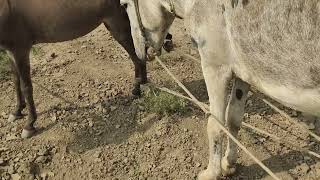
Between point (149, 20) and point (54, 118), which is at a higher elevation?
point (149, 20)

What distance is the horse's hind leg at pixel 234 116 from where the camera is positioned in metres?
3.39

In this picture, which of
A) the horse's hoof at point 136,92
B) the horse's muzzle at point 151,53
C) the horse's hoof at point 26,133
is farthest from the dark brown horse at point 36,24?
the horse's hoof at point 136,92

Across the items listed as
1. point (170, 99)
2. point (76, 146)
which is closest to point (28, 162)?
point (76, 146)

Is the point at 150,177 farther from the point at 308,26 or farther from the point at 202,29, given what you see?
the point at 308,26

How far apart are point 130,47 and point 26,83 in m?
1.11

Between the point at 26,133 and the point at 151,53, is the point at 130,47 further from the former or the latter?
the point at 26,133

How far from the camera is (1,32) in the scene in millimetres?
3877

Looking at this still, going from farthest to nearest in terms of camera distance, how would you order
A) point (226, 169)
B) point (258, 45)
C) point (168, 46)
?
point (168, 46) → point (226, 169) → point (258, 45)

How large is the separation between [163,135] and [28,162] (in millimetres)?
1198

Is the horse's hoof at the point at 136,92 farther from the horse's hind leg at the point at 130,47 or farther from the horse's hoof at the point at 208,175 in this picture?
the horse's hoof at the point at 208,175

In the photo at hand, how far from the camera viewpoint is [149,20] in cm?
354

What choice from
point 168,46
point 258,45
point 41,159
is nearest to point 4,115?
point 41,159

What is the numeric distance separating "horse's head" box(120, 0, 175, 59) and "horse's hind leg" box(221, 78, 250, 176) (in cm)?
73

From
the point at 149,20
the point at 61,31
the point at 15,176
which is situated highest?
the point at 149,20
